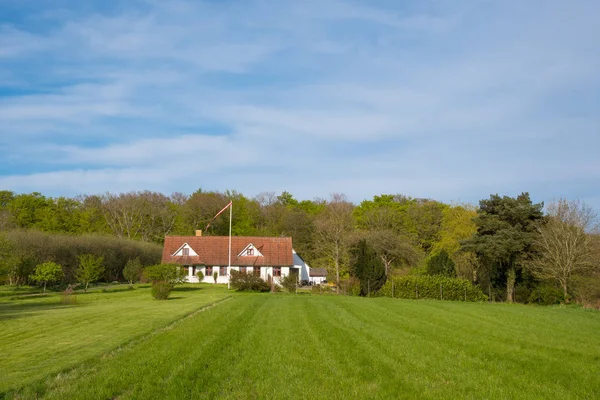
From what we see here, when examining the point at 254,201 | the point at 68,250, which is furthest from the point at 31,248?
the point at 254,201

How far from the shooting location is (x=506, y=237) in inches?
1460

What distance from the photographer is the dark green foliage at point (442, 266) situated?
38250 mm

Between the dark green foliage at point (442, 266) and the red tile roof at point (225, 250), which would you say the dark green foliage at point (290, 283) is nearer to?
the dark green foliage at point (442, 266)

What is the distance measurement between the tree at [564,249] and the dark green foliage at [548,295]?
0.59m

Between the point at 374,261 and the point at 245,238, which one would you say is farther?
the point at 245,238

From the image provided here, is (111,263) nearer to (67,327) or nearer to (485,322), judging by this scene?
(67,327)

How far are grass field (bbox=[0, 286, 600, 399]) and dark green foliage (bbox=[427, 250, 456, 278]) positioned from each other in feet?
72.3

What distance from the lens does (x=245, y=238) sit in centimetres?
6078

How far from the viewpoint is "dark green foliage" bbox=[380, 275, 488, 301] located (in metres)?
35.1

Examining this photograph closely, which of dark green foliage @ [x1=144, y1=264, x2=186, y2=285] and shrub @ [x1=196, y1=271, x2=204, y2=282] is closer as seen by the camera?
dark green foliage @ [x1=144, y1=264, x2=186, y2=285]

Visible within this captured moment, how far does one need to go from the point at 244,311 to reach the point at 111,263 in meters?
35.9

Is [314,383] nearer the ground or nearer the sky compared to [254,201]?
nearer the ground

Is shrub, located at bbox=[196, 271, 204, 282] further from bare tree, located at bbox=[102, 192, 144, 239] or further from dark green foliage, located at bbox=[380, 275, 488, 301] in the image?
dark green foliage, located at bbox=[380, 275, 488, 301]

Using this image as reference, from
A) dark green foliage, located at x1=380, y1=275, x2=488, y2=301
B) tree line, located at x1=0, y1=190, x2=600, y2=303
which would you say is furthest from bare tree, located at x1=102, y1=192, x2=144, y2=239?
dark green foliage, located at x1=380, y1=275, x2=488, y2=301
